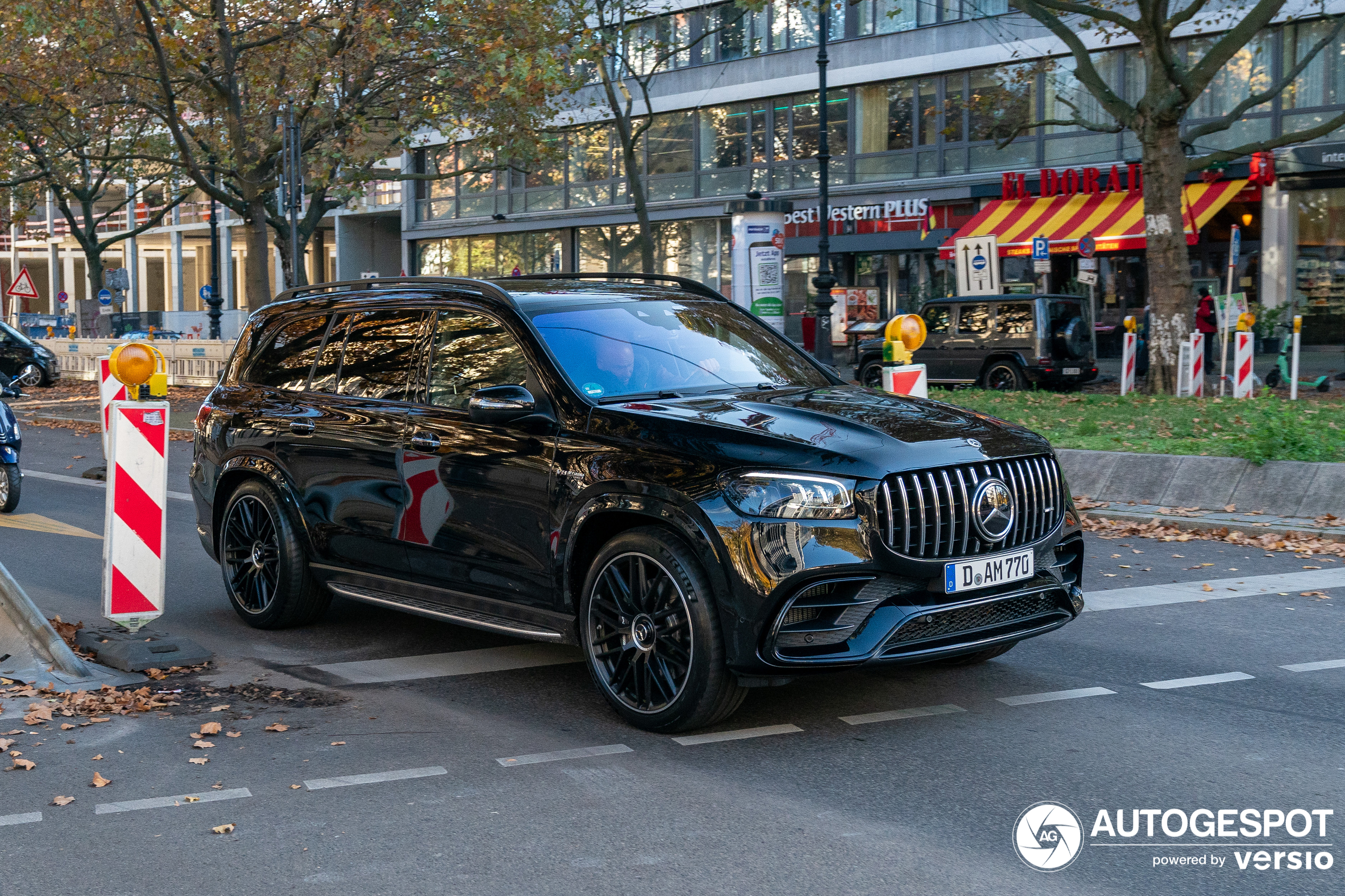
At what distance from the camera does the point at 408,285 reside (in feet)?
23.0

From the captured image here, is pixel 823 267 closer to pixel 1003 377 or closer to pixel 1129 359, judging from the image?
pixel 1003 377

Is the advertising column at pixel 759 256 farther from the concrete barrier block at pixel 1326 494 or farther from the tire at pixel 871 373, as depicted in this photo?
the concrete barrier block at pixel 1326 494

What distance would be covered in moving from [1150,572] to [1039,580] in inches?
148

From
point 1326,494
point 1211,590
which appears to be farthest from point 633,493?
point 1326,494

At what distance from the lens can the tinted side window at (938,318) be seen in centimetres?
2606

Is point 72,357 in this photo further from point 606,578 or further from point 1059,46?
point 606,578

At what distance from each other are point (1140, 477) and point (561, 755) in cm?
763

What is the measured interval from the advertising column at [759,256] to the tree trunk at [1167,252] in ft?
20.0

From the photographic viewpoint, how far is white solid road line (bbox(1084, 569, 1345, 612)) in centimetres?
805

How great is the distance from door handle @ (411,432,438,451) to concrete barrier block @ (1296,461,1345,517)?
697 cm

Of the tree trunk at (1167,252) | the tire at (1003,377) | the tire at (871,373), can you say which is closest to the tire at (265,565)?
the tree trunk at (1167,252)

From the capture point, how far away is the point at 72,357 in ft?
116

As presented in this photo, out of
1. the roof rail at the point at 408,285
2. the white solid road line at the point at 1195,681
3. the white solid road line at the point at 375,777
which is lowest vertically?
the white solid road line at the point at 375,777

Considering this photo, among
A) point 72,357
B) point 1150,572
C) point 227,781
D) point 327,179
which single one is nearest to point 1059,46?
point 327,179
